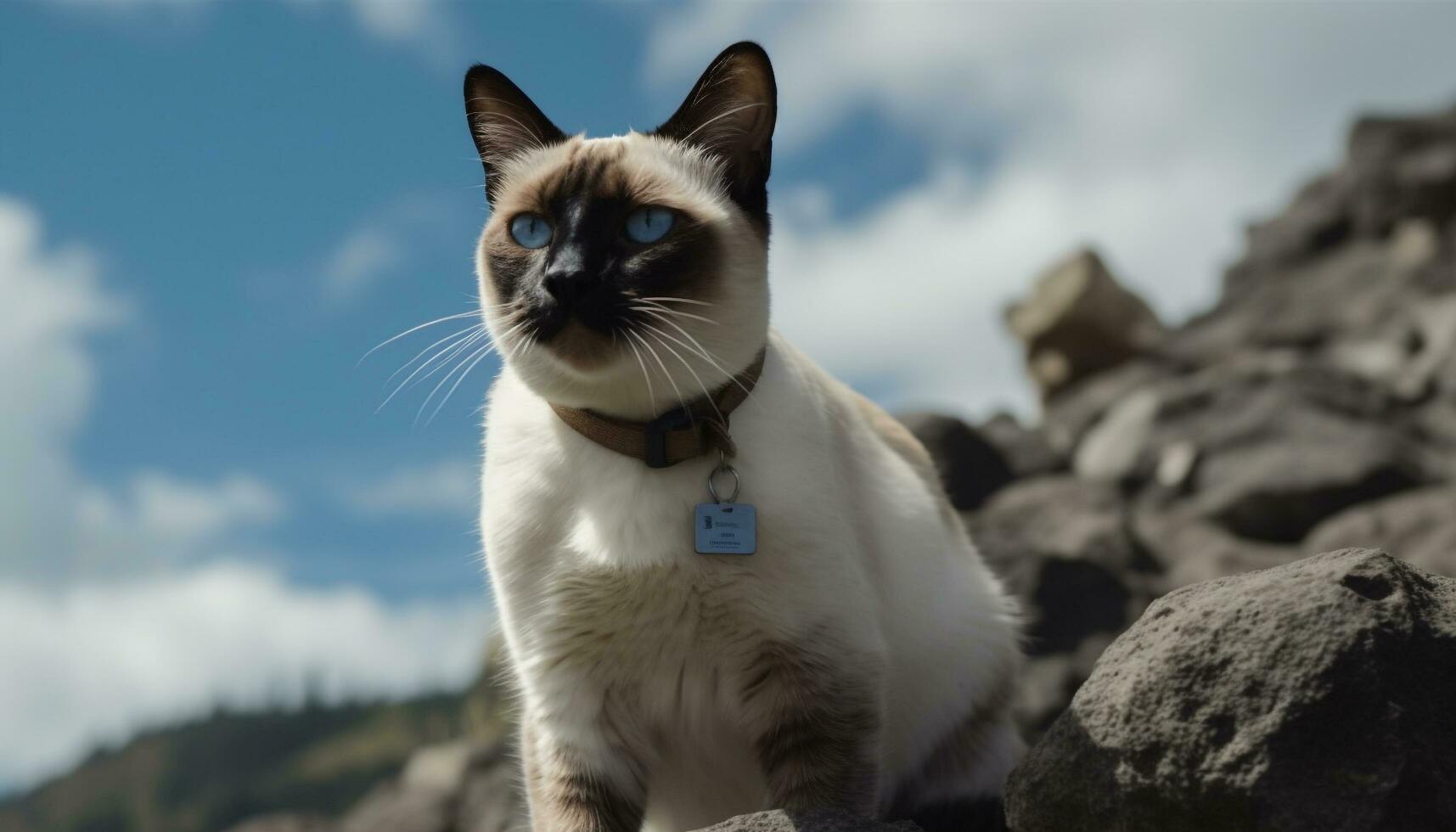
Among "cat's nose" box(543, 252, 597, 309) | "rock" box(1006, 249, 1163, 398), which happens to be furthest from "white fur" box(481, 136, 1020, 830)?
"rock" box(1006, 249, 1163, 398)

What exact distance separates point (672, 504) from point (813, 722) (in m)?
0.61

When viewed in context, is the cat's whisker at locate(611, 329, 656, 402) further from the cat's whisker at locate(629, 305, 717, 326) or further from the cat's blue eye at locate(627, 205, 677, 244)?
the cat's blue eye at locate(627, 205, 677, 244)

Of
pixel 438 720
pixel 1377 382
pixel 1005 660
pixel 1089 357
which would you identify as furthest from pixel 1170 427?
pixel 438 720

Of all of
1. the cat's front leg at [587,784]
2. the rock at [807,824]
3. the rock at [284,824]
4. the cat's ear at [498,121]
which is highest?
the cat's ear at [498,121]

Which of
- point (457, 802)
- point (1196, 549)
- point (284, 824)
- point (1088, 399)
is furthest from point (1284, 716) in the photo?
point (1088, 399)

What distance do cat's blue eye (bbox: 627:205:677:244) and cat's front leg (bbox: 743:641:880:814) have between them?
966mm

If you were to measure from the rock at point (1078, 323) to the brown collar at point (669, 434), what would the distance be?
9.78 meters

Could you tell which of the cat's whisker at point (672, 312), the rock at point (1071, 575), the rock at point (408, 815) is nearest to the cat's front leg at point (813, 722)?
the cat's whisker at point (672, 312)

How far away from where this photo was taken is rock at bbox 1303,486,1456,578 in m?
6.75

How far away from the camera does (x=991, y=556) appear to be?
636 centimetres

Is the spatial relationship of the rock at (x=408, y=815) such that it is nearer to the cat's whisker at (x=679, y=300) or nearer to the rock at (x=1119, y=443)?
the rock at (x=1119, y=443)

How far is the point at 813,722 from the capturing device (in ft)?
9.34

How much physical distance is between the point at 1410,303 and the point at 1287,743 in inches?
475

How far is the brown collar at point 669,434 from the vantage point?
2820 millimetres
